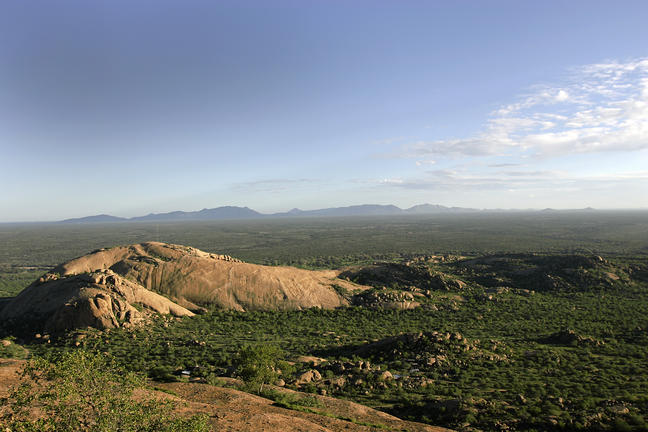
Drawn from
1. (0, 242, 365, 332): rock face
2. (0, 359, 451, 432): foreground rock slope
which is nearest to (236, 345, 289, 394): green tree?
(0, 359, 451, 432): foreground rock slope

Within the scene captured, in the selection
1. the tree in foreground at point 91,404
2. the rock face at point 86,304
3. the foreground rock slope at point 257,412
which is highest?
the tree in foreground at point 91,404

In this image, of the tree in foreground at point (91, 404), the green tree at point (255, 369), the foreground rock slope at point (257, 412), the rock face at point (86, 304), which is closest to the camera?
the tree in foreground at point (91, 404)

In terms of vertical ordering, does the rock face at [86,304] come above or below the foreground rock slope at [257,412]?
above

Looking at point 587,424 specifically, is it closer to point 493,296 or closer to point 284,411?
point 284,411

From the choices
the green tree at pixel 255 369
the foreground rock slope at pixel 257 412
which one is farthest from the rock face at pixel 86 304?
the green tree at pixel 255 369

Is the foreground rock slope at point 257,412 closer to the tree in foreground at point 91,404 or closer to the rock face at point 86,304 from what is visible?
the tree in foreground at point 91,404

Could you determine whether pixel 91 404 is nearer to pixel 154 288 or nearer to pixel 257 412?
pixel 257 412

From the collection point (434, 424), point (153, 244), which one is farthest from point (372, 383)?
point (153, 244)

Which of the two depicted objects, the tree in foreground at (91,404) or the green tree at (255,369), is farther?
the green tree at (255,369)

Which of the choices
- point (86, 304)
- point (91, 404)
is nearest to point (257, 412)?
point (91, 404)
